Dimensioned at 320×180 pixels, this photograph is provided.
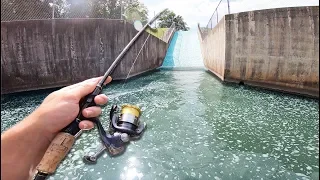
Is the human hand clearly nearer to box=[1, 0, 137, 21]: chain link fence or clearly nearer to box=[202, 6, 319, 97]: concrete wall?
box=[202, 6, 319, 97]: concrete wall

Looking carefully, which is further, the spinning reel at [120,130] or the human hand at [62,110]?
the spinning reel at [120,130]

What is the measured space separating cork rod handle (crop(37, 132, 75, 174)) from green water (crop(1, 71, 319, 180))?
245 centimetres

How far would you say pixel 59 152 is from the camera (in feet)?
5.47

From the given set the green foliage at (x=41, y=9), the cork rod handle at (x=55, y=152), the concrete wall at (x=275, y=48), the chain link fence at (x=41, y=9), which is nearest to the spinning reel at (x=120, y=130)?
the cork rod handle at (x=55, y=152)

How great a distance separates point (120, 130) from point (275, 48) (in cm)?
916

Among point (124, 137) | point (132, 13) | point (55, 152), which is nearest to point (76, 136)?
point (55, 152)

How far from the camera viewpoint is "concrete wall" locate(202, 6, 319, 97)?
29.0ft

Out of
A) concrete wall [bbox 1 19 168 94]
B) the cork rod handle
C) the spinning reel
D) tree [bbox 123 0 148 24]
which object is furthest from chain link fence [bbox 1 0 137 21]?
the cork rod handle

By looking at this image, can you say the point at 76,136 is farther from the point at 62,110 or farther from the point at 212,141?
the point at 212,141

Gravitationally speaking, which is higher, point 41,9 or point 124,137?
point 41,9

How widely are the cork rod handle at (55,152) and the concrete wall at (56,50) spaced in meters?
9.37

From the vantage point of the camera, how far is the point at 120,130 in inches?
88.4

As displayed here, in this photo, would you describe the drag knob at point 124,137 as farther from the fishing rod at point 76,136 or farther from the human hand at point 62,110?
the human hand at point 62,110

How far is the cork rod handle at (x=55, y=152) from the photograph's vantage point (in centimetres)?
163
